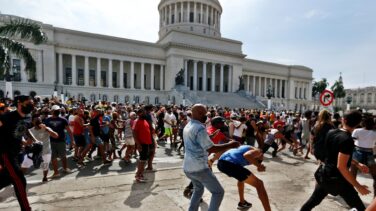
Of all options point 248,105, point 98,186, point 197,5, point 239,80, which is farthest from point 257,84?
point 98,186

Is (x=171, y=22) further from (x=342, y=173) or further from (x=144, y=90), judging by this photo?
(x=342, y=173)

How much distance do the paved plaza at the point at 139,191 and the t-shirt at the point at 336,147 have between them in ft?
5.93

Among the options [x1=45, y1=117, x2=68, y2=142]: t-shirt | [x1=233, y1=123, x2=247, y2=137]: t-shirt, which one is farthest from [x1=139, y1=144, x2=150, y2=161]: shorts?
[x1=233, y1=123, x2=247, y2=137]: t-shirt

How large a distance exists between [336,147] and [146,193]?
377 cm

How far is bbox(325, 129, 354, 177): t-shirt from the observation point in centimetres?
283

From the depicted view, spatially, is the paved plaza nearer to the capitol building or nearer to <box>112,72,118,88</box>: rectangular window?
the capitol building

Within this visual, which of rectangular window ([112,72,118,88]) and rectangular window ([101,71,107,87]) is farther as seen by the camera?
rectangular window ([112,72,118,88])

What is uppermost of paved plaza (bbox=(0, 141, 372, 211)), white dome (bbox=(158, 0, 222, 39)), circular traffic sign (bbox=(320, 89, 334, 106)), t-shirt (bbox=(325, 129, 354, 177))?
white dome (bbox=(158, 0, 222, 39))

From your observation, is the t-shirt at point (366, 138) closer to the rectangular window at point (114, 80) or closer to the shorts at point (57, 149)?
the shorts at point (57, 149)

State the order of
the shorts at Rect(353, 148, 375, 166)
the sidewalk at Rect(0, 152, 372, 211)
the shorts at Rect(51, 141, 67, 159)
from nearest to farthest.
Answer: the sidewalk at Rect(0, 152, 372, 211) → the shorts at Rect(353, 148, 375, 166) → the shorts at Rect(51, 141, 67, 159)

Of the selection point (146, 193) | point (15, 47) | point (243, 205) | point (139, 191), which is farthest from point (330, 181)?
point (15, 47)

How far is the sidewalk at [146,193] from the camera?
4457 mm

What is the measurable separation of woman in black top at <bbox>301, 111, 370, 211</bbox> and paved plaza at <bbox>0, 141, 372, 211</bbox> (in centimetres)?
166

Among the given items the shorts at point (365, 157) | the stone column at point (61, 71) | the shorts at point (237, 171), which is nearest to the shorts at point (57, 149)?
the shorts at point (237, 171)
